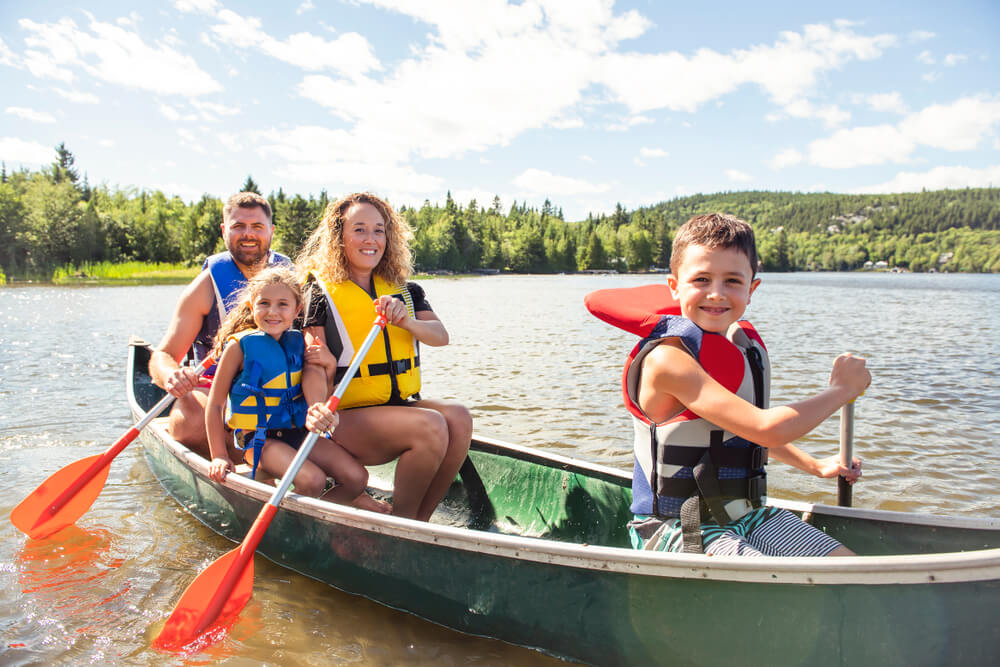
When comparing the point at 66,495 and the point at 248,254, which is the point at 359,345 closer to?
the point at 248,254

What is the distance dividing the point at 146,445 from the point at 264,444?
1.81 meters

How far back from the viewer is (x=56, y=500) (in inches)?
153

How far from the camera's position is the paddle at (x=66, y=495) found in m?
3.82

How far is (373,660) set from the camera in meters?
2.67

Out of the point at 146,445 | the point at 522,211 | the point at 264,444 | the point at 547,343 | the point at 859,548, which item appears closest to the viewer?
the point at 859,548

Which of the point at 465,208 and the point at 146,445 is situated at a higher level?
the point at 465,208

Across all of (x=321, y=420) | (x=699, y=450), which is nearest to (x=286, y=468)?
(x=321, y=420)

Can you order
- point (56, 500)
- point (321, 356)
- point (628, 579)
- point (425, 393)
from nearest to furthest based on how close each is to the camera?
point (628, 579) → point (321, 356) → point (56, 500) → point (425, 393)

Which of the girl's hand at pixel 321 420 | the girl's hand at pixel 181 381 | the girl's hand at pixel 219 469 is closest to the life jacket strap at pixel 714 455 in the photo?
the girl's hand at pixel 321 420

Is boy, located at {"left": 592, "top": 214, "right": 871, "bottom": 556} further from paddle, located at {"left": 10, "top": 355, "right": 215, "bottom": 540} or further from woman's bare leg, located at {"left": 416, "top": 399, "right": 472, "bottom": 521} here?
paddle, located at {"left": 10, "top": 355, "right": 215, "bottom": 540}

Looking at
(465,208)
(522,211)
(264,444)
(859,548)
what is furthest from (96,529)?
(522,211)

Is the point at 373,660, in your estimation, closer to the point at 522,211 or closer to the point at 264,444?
the point at 264,444

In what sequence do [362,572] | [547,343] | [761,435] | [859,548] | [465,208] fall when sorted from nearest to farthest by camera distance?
[761,435]
[859,548]
[362,572]
[547,343]
[465,208]

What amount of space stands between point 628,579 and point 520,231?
97045 millimetres
